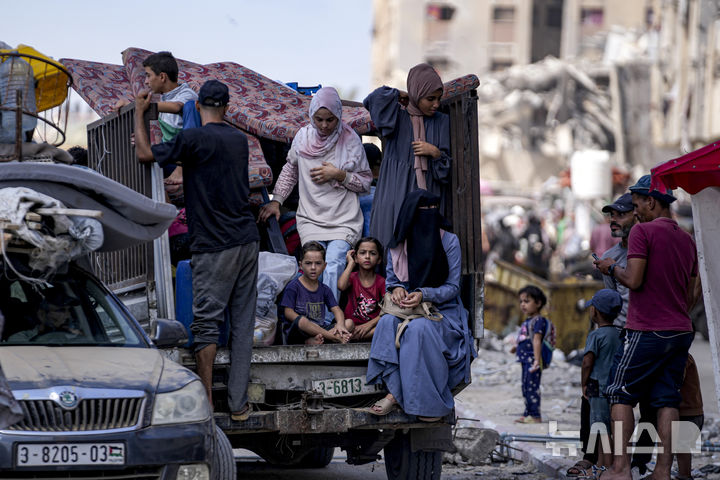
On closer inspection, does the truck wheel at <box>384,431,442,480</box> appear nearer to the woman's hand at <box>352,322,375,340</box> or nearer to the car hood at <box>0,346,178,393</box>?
the woman's hand at <box>352,322,375,340</box>

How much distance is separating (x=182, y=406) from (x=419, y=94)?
3.39 metres

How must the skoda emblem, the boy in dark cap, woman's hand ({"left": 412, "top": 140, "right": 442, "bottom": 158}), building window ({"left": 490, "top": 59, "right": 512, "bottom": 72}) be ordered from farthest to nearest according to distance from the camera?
building window ({"left": 490, "top": 59, "right": 512, "bottom": 72}) < the boy in dark cap < woman's hand ({"left": 412, "top": 140, "right": 442, "bottom": 158}) < the skoda emblem

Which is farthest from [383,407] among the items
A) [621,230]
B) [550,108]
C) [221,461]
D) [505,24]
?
[505,24]

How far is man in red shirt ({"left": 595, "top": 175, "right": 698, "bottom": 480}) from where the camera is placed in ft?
24.6

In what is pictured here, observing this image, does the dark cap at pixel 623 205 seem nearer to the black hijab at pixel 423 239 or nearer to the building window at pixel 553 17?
the black hijab at pixel 423 239

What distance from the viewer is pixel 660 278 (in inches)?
297

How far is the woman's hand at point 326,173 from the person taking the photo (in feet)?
27.0

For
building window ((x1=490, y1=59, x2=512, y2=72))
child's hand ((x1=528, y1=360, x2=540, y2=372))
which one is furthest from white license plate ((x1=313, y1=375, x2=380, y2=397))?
building window ((x1=490, y1=59, x2=512, y2=72))

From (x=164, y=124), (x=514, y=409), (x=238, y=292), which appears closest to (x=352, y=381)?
(x=238, y=292)

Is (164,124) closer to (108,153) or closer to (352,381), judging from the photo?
(108,153)

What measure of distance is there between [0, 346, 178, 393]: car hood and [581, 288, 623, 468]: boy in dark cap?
3.51m

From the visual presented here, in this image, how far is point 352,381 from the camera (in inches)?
283

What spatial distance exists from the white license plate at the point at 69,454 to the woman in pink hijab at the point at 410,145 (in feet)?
10.9

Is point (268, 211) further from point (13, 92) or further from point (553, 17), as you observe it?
point (553, 17)
